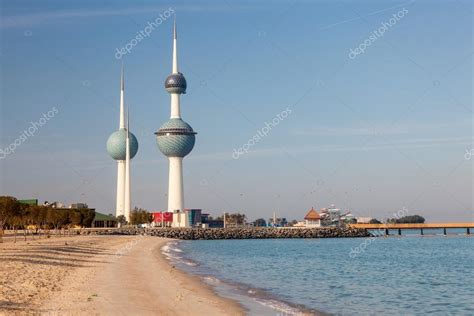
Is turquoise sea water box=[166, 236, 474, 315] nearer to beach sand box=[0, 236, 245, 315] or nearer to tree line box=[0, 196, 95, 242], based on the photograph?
beach sand box=[0, 236, 245, 315]

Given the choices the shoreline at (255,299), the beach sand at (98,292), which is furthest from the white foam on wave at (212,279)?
the beach sand at (98,292)

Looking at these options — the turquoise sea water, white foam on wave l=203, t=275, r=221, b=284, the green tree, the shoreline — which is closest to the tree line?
the green tree

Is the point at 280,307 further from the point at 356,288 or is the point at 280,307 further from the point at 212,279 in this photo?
the point at 212,279

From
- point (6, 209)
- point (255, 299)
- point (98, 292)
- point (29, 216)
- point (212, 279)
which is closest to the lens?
point (98, 292)

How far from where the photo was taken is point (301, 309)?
28.0 meters

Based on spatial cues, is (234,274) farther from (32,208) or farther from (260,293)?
(32,208)

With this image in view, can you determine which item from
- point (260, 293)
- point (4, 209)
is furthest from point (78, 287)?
point (4, 209)

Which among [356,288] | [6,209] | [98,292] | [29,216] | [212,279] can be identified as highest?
[6,209]

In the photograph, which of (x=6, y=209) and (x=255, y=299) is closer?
(x=255, y=299)

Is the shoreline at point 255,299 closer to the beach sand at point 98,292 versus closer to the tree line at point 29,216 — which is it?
the beach sand at point 98,292

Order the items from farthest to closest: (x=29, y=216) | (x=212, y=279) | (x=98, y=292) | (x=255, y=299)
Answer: (x=29, y=216) < (x=212, y=279) < (x=255, y=299) < (x=98, y=292)

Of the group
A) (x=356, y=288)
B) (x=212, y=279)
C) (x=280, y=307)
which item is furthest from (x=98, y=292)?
(x=356, y=288)

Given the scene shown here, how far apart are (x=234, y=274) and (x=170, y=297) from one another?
20458 millimetres

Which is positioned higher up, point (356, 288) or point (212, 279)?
point (212, 279)
